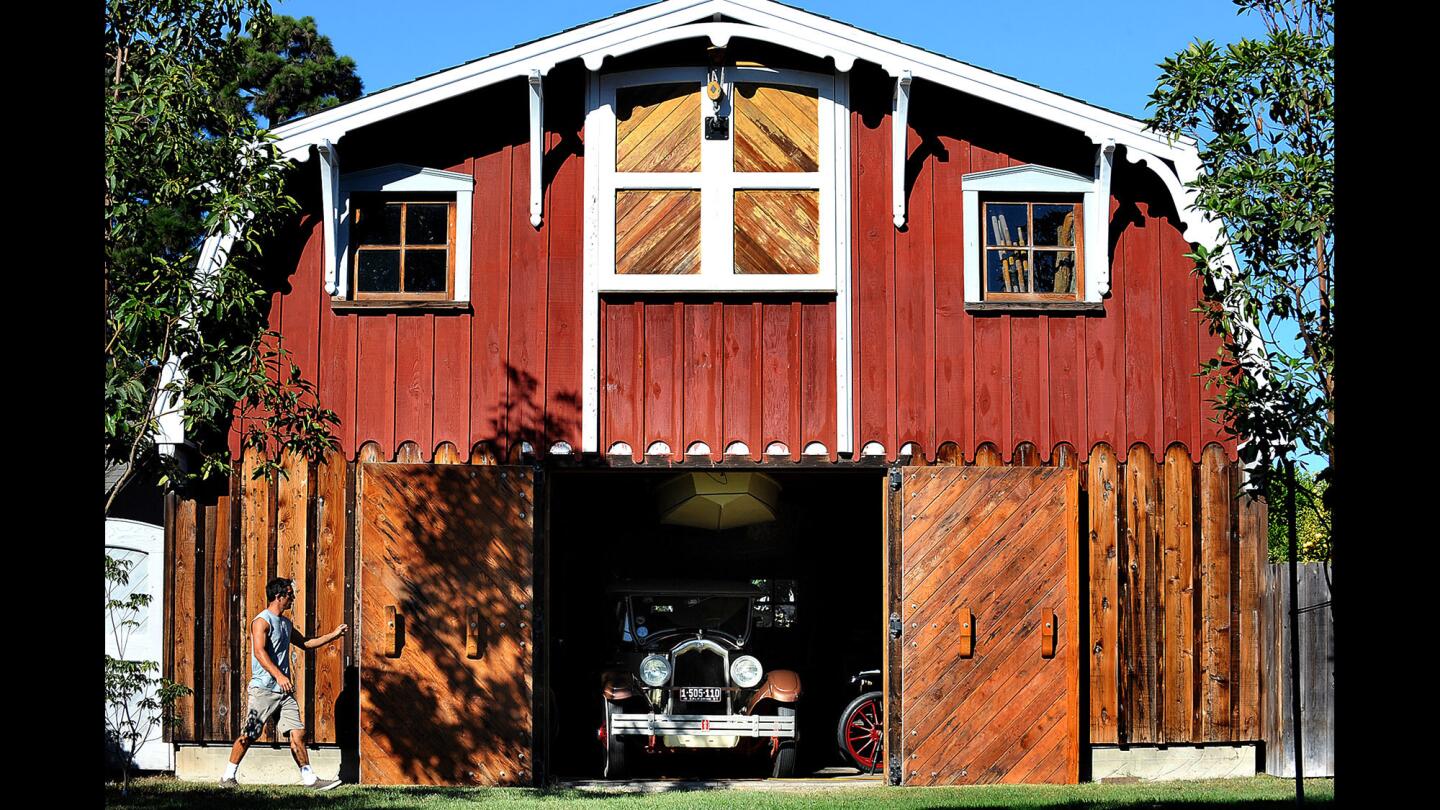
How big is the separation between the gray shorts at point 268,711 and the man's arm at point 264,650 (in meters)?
0.12

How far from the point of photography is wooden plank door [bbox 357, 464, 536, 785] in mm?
11195

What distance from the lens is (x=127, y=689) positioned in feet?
35.8

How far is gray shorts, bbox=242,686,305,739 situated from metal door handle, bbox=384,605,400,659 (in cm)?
75

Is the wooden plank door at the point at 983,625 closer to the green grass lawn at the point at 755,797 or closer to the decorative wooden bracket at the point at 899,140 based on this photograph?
the green grass lawn at the point at 755,797

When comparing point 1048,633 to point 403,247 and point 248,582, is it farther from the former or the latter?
point 248,582

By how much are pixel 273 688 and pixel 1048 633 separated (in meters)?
5.60

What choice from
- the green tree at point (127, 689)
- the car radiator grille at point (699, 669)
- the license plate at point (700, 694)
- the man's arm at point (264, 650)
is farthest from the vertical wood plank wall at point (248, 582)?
the car radiator grille at point (699, 669)

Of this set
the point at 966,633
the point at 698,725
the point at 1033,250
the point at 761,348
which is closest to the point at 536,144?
the point at 761,348

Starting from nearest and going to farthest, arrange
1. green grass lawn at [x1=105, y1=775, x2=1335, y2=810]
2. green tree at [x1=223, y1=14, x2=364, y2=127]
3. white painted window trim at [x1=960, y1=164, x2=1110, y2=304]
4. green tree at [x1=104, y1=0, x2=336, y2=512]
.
A: 1. green tree at [x1=104, y1=0, x2=336, y2=512]
2. green grass lawn at [x1=105, y1=775, x2=1335, y2=810]
3. white painted window trim at [x1=960, y1=164, x2=1110, y2=304]
4. green tree at [x1=223, y1=14, x2=364, y2=127]

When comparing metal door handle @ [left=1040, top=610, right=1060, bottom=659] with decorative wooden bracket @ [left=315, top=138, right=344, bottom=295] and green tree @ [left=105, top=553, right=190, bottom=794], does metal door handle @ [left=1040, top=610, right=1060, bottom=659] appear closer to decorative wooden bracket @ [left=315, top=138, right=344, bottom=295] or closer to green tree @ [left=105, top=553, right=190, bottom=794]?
decorative wooden bracket @ [left=315, top=138, right=344, bottom=295]

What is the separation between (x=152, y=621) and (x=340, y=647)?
6.78ft

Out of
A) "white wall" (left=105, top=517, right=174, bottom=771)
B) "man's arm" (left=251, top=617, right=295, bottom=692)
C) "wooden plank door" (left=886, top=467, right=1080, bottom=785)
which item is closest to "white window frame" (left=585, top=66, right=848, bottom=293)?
"wooden plank door" (left=886, top=467, right=1080, bottom=785)
